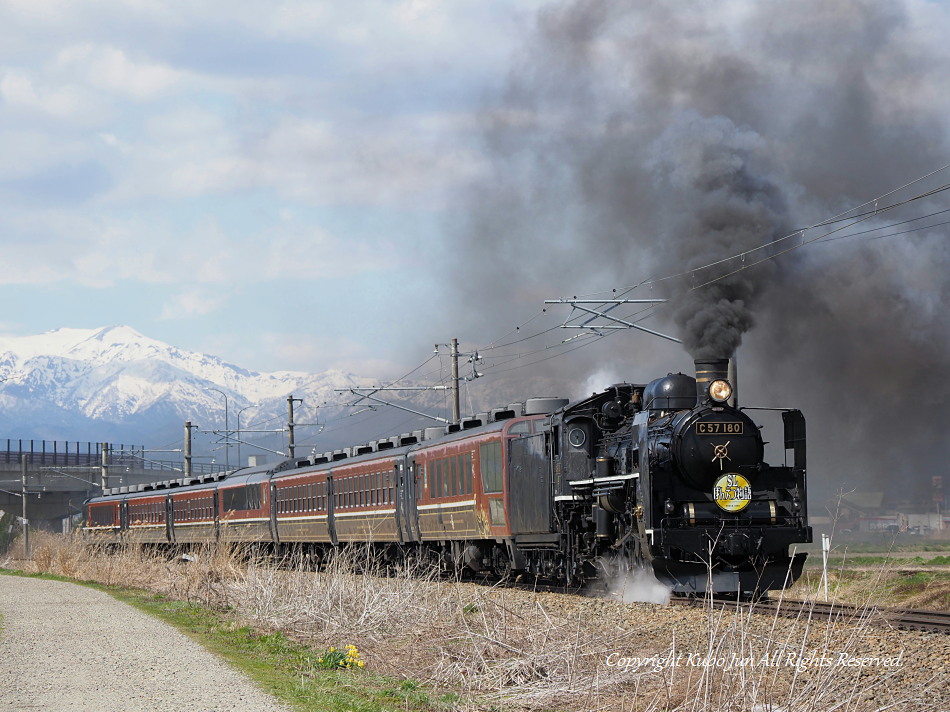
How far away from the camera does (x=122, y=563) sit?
35.8m

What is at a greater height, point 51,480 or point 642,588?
point 51,480

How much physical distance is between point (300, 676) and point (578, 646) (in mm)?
3974

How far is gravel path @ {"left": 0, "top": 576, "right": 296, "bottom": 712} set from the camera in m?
12.2

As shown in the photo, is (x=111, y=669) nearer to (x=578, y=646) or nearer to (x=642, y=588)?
(x=578, y=646)

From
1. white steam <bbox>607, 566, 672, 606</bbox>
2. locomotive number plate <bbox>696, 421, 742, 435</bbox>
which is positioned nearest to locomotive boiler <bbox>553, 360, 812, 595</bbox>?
locomotive number plate <bbox>696, 421, 742, 435</bbox>

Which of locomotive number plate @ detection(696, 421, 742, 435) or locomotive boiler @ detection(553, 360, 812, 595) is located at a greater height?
locomotive number plate @ detection(696, 421, 742, 435)

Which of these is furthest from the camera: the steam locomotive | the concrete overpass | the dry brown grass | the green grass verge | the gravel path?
the concrete overpass

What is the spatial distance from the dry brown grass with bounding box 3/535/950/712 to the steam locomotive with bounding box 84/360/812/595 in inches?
43.6

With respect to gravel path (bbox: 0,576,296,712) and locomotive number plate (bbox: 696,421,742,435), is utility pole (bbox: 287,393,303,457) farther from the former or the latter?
locomotive number plate (bbox: 696,421,742,435)

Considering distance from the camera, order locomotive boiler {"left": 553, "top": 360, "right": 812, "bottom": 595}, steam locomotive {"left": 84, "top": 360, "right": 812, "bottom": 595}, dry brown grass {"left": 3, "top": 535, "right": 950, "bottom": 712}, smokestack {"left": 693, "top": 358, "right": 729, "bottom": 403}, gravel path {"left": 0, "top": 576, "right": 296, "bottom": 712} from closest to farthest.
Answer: dry brown grass {"left": 3, "top": 535, "right": 950, "bottom": 712} < gravel path {"left": 0, "top": 576, "right": 296, "bottom": 712} < locomotive boiler {"left": 553, "top": 360, "right": 812, "bottom": 595} < steam locomotive {"left": 84, "top": 360, "right": 812, "bottom": 595} < smokestack {"left": 693, "top": 358, "right": 729, "bottom": 403}

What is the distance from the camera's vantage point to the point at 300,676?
1399cm

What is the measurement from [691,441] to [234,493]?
29.6m

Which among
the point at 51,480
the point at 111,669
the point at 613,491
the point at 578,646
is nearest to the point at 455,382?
the point at 613,491

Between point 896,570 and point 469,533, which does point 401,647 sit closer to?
point 469,533
